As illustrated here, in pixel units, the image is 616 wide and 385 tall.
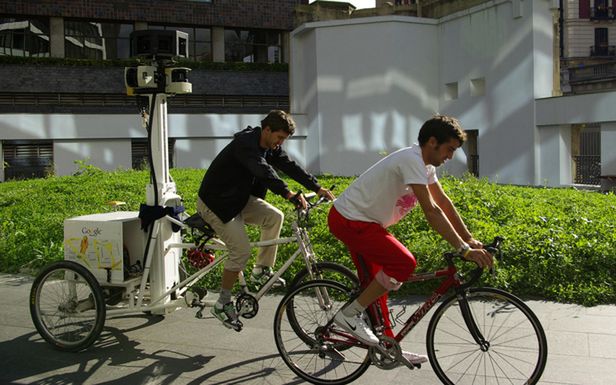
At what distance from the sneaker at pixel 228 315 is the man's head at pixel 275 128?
4.38 feet

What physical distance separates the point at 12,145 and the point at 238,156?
25.7 m

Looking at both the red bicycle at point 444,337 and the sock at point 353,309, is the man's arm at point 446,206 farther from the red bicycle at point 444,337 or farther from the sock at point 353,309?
the sock at point 353,309

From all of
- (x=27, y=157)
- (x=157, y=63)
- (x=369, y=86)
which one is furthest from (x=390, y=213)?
(x=27, y=157)

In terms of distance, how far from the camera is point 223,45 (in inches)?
1585

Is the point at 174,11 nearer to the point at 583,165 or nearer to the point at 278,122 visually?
the point at 583,165

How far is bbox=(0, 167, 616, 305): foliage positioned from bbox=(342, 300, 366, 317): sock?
103 cm

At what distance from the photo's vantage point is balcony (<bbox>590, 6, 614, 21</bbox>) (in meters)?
67.1

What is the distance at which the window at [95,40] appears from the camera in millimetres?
37438

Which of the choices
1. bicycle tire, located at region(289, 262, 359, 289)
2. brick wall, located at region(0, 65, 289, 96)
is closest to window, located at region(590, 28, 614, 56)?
Result: brick wall, located at region(0, 65, 289, 96)

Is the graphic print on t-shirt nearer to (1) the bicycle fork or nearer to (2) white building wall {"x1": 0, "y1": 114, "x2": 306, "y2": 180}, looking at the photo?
(1) the bicycle fork

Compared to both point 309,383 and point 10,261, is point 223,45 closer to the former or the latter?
point 10,261

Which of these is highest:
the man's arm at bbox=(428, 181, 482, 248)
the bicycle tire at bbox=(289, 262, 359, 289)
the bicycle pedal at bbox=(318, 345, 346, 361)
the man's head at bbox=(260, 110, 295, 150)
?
the man's head at bbox=(260, 110, 295, 150)

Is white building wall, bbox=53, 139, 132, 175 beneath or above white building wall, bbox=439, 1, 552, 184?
beneath

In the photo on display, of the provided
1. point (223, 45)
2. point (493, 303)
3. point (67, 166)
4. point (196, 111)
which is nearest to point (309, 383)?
point (493, 303)
